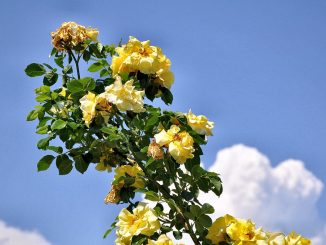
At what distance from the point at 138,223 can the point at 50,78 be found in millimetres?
1074

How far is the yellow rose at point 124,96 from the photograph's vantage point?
108 inches

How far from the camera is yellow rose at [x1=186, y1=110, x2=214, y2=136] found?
2.80m

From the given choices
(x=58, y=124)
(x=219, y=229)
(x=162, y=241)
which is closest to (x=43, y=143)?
(x=58, y=124)

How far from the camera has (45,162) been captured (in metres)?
3.04

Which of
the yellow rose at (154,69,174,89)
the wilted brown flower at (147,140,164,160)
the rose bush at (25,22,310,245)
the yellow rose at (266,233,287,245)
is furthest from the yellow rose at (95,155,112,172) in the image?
the yellow rose at (266,233,287,245)

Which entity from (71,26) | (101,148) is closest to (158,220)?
(101,148)

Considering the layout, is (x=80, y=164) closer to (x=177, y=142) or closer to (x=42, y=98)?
(x=42, y=98)

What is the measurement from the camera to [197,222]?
8.79 ft

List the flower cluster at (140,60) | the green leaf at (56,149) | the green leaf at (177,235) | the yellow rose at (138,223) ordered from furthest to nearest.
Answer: the green leaf at (56,149) → the flower cluster at (140,60) → the green leaf at (177,235) → the yellow rose at (138,223)

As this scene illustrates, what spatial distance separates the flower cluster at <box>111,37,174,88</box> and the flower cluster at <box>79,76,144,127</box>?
15cm

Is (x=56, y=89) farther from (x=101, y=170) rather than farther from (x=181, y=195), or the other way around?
(x=181, y=195)

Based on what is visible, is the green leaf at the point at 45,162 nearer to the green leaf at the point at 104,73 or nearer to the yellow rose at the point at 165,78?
Result: the green leaf at the point at 104,73

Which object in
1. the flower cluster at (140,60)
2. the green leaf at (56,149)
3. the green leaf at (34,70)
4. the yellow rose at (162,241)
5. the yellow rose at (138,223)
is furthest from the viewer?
the green leaf at (34,70)

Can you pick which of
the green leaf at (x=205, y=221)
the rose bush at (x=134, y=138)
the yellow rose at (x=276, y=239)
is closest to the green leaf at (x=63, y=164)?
the rose bush at (x=134, y=138)
